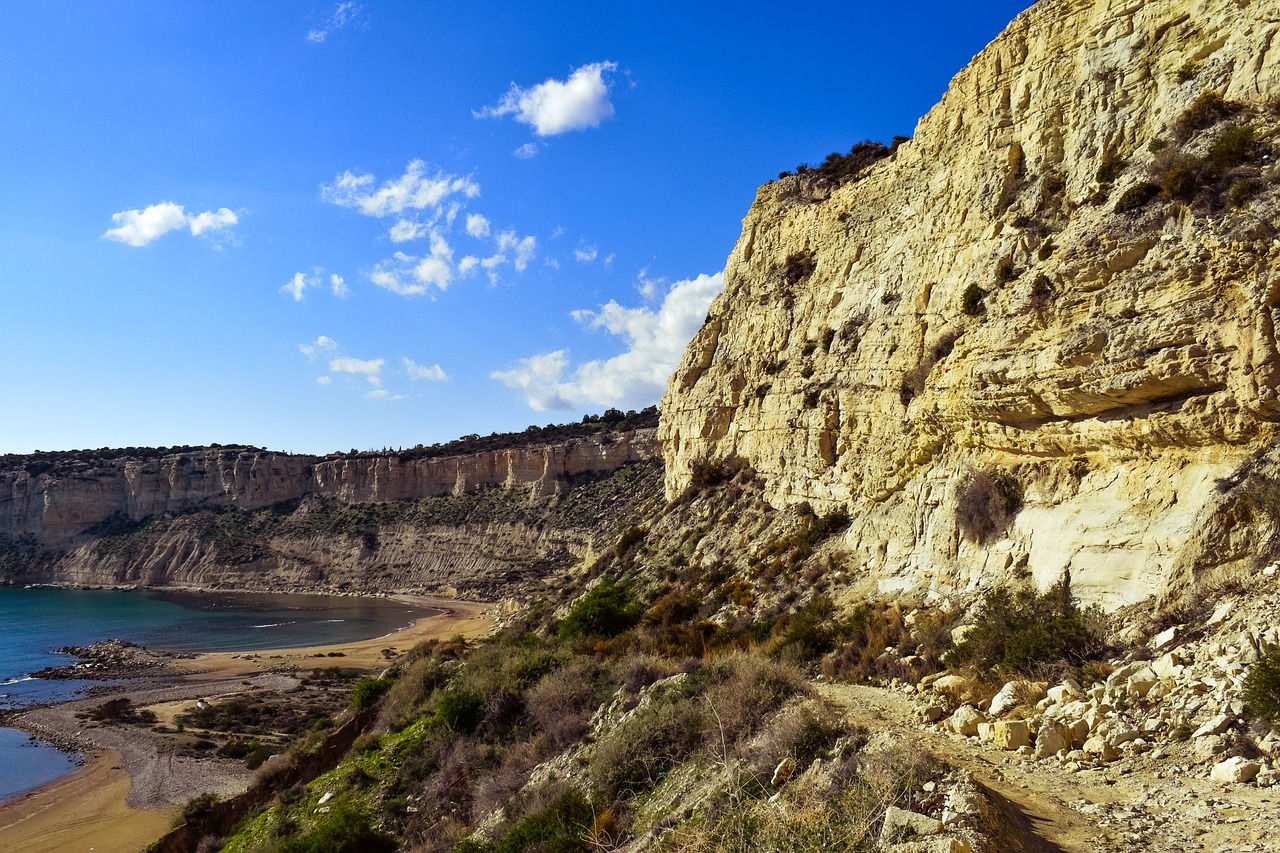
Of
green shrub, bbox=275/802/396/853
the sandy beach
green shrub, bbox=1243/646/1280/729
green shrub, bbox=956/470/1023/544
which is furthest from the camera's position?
the sandy beach

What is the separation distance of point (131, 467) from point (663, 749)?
9950 cm

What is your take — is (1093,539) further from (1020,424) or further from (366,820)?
(366,820)

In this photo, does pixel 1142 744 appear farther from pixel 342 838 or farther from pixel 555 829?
pixel 342 838

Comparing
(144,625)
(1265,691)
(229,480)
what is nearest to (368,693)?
(1265,691)

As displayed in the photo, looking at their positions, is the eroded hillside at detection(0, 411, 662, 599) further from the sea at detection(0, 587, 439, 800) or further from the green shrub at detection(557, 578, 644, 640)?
the green shrub at detection(557, 578, 644, 640)

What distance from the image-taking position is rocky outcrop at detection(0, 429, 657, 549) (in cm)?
7756

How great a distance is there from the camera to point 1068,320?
1134cm

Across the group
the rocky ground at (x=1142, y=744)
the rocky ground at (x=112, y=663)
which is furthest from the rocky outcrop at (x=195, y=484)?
the rocky ground at (x=1142, y=744)

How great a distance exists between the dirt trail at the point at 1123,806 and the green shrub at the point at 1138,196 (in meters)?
9.30

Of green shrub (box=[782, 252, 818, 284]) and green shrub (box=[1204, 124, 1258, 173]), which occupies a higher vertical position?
green shrub (box=[782, 252, 818, 284])

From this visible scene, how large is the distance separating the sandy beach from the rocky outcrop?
131ft

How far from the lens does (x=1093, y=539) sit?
10.0 m

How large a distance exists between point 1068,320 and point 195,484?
95090 mm

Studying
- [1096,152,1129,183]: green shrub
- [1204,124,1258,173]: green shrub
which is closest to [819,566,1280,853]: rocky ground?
[1204,124,1258,173]: green shrub
